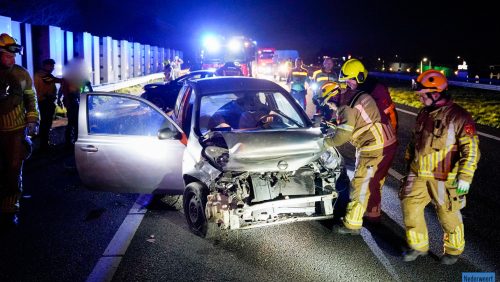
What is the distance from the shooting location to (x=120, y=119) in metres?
6.73

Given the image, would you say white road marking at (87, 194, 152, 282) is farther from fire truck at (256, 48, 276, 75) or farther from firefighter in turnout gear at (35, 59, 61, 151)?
fire truck at (256, 48, 276, 75)

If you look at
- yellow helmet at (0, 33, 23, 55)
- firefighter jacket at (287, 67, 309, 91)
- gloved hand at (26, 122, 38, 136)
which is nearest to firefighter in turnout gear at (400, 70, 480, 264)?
gloved hand at (26, 122, 38, 136)

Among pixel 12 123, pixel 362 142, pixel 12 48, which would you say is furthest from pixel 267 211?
pixel 12 48

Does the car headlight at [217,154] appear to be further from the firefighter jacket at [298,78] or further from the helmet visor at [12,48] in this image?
the firefighter jacket at [298,78]

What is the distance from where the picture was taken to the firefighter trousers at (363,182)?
5.07m

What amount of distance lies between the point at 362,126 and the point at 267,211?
4.44ft

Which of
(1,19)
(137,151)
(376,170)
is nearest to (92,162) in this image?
(137,151)

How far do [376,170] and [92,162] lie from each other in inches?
133

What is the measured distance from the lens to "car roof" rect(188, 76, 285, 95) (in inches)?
245

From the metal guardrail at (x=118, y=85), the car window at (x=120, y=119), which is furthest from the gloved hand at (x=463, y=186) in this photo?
the metal guardrail at (x=118, y=85)

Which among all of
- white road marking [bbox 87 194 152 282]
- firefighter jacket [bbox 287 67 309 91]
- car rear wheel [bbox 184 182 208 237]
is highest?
firefighter jacket [bbox 287 67 309 91]

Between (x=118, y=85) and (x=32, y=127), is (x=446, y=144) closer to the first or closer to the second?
(x=32, y=127)

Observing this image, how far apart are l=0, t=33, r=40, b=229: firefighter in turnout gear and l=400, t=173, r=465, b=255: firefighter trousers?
420 centimetres

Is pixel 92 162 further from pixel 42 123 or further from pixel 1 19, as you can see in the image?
pixel 1 19
